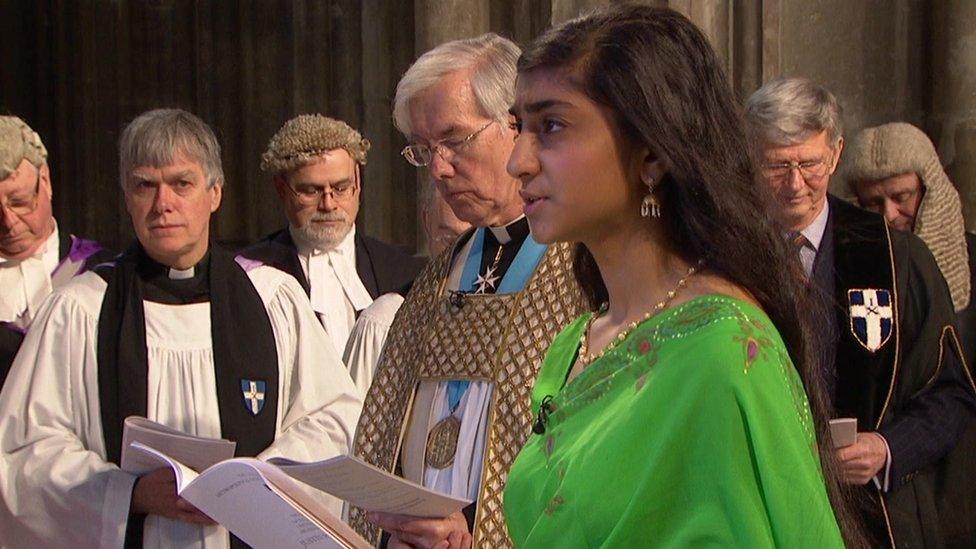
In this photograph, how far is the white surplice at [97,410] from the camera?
4.01 metres

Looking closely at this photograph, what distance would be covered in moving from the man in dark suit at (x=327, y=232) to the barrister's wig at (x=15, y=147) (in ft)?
3.90

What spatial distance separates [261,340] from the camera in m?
4.30

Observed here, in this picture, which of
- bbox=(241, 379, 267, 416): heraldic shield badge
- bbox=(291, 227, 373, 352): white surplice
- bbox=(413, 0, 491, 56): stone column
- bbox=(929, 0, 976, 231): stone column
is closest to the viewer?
bbox=(241, 379, 267, 416): heraldic shield badge

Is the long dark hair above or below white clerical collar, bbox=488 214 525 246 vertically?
above

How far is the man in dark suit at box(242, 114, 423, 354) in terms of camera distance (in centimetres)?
593

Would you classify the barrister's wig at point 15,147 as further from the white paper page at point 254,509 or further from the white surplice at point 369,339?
the white paper page at point 254,509

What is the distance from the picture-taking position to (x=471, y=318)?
3373mm

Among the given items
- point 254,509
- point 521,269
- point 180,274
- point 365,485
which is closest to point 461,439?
point 521,269

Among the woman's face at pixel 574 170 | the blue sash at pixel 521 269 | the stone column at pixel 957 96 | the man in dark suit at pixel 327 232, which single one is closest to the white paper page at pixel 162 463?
the blue sash at pixel 521 269

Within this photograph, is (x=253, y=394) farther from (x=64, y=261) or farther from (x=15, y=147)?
(x=15, y=147)

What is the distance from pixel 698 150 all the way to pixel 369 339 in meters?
2.77

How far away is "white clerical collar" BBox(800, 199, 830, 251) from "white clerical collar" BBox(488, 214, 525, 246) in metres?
0.92

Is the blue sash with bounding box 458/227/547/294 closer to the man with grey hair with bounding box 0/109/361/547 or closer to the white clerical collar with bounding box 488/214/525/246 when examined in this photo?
the white clerical collar with bounding box 488/214/525/246

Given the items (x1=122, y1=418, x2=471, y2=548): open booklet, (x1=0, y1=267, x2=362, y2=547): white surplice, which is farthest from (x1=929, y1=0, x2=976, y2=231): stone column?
(x1=122, y1=418, x2=471, y2=548): open booklet
